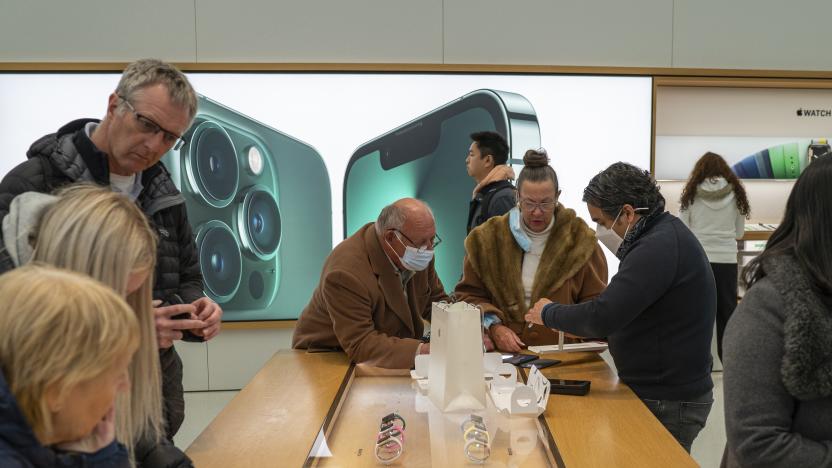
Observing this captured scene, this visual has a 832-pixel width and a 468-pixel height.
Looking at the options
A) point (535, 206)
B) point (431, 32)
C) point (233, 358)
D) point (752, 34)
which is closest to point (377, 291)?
point (535, 206)

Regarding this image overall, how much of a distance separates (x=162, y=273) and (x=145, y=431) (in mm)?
714

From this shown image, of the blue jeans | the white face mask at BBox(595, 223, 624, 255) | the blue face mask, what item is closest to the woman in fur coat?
the blue face mask

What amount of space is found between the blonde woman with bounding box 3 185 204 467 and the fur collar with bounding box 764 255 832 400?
3.86 feet

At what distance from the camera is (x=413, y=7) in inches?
190

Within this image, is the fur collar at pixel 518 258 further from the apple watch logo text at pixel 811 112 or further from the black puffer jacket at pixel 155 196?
the apple watch logo text at pixel 811 112

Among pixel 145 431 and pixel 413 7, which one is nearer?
pixel 145 431

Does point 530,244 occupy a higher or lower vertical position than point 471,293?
higher

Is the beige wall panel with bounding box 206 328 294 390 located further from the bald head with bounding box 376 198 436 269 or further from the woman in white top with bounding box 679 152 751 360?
the woman in white top with bounding box 679 152 751 360

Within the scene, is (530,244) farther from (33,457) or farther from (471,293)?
(33,457)

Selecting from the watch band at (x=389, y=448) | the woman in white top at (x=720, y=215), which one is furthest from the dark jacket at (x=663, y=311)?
the woman in white top at (x=720, y=215)

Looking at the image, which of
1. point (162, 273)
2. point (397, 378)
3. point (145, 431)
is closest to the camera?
point (145, 431)

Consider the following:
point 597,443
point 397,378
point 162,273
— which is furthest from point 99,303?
point 397,378

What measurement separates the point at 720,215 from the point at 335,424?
3.74 meters

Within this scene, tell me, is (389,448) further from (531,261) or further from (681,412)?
(531,261)
